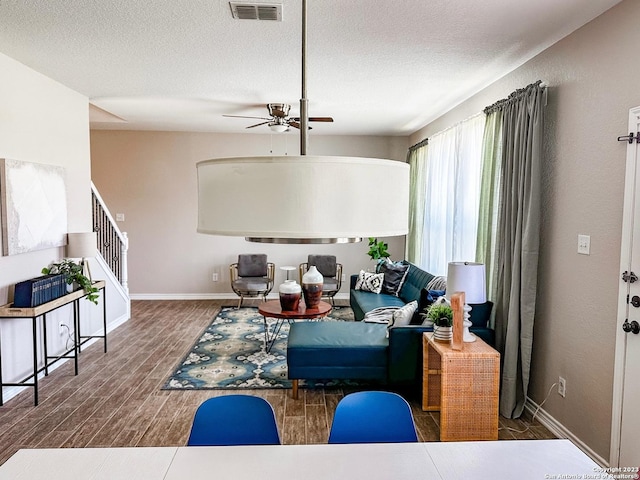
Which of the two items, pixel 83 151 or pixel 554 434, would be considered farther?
pixel 83 151

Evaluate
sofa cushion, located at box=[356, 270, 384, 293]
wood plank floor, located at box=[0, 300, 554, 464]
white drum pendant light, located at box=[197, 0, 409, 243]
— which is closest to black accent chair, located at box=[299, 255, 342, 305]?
sofa cushion, located at box=[356, 270, 384, 293]

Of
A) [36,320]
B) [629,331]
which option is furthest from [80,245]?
[629,331]

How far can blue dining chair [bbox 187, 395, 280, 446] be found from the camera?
5.57 feet

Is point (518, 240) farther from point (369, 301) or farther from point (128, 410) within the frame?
point (128, 410)

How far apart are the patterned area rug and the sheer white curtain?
6.87 feet

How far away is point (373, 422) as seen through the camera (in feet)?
5.84

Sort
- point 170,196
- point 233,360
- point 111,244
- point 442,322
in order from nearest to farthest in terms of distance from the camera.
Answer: point 442,322, point 233,360, point 111,244, point 170,196

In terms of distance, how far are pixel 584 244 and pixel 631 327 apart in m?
0.58

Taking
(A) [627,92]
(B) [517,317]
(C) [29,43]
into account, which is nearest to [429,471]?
(B) [517,317]

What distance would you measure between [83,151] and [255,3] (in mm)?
3115

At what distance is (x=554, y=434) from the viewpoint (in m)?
2.96

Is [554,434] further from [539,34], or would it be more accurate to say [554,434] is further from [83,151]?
[83,151]

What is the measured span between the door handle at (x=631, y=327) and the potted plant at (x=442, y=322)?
3.35ft

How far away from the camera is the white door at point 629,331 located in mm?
2291
